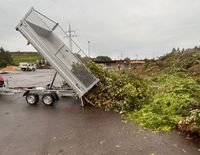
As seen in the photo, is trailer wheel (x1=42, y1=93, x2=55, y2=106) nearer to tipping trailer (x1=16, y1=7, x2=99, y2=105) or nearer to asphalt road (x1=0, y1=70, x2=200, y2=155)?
tipping trailer (x1=16, y1=7, x2=99, y2=105)

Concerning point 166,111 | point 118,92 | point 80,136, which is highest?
point 118,92

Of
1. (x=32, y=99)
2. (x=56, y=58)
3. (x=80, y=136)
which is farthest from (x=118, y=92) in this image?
(x=32, y=99)

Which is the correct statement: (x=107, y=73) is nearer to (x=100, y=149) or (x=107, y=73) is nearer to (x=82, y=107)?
(x=82, y=107)

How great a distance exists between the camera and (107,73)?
Result: 1118cm

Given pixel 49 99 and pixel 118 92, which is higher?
pixel 118 92

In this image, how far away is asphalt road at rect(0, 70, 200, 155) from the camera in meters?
5.14

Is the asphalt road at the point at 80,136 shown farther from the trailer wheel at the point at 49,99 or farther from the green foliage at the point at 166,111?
the trailer wheel at the point at 49,99

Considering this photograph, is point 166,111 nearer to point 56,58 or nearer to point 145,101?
point 145,101

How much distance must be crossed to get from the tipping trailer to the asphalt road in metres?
1.11

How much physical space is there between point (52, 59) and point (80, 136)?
13.2 ft

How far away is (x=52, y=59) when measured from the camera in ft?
29.8

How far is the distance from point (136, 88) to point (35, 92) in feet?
13.8

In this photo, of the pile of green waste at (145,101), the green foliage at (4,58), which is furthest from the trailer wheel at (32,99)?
the green foliage at (4,58)

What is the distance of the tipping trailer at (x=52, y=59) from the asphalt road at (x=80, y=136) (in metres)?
1.11
